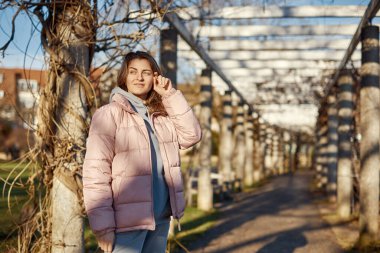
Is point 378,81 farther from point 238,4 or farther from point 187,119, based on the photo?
point 187,119

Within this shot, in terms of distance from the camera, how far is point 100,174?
2480 mm

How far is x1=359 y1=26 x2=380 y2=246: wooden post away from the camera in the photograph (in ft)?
23.8

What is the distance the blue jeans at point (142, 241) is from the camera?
2.54 m

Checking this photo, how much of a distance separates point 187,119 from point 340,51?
9.82 meters

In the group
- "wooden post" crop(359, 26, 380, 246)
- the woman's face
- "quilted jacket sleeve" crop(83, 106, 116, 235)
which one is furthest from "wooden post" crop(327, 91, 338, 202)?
"quilted jacket sleeve" crop(83, 106, 116, 235)

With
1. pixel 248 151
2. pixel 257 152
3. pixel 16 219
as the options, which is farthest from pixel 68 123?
pixel 257 152

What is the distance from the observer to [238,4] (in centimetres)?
877

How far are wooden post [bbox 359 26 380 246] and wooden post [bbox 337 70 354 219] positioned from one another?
3112 millimetres

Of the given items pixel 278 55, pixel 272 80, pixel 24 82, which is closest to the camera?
pixel 24 82

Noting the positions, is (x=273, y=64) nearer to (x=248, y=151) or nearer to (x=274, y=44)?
(x=274, y=44)

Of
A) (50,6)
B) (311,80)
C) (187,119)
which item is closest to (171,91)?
(187,119)

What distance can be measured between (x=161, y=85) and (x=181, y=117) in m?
0.20

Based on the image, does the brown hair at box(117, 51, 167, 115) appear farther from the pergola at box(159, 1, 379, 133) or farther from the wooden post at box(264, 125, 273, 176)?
the wooden post at box(264, 125, 273, 176)

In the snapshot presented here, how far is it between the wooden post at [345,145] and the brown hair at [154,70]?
823 centimetres
